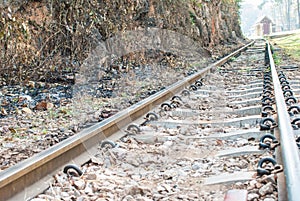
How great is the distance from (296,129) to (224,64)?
780 centimetres

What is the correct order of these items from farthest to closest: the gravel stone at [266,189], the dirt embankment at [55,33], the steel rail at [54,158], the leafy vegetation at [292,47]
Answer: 1. the leafy vegetation at [292,47]
2. the dirt embankment at [55,33]
3. the steel rail at [54,158]
4. the gravel stone at [266,189]

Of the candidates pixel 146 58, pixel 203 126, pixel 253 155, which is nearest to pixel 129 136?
pixel 203 126

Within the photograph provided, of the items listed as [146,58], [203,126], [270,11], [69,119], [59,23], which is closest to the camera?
[203,126]

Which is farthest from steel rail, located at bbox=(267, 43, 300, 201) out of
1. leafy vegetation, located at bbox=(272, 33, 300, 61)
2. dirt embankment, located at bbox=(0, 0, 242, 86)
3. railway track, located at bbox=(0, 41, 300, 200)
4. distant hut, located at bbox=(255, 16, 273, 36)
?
distant hut, located at bbox=(255, 16, 273, 36)

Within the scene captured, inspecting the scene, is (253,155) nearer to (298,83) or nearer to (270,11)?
(298,83)

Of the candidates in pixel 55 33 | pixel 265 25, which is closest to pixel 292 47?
pixel 55 33

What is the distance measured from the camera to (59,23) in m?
5.73

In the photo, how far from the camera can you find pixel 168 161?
2.67 meters

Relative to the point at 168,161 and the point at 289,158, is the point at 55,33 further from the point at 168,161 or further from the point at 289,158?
the point at 289,158

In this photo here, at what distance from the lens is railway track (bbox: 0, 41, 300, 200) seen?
2.02 meters

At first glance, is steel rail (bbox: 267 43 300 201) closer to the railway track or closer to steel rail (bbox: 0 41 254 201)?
the railway track

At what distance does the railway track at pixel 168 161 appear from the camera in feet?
6.61

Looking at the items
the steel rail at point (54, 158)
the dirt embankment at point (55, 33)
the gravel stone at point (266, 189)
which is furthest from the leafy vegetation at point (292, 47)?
the gravel stone at point (266, 189)

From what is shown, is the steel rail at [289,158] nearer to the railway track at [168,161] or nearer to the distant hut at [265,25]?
the railway track at [168,161]
